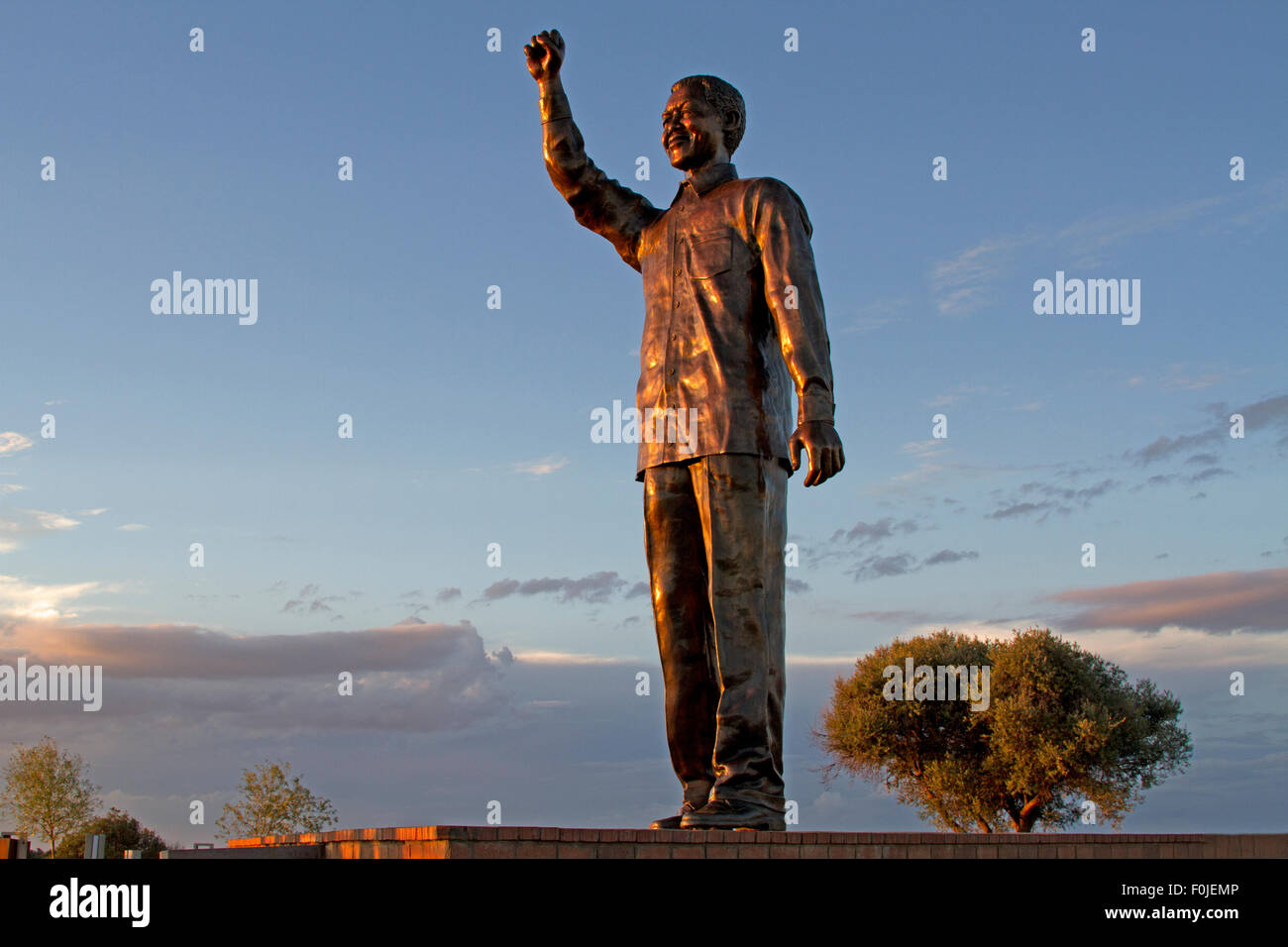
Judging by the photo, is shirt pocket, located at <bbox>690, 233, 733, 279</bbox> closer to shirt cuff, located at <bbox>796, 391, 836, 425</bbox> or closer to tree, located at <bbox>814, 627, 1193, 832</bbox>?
shirt cuff, located at <bbox>796, 391, 836, 425</bbox>

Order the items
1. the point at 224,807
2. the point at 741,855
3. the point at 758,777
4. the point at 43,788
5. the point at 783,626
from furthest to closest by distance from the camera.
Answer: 1. the point at 43,788
2. the point at 224,807
3. the point at 783,626
4. the point at 758,777
5. the point at 741,855

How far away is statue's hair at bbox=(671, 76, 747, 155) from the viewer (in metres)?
8.58

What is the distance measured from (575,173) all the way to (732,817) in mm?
4529

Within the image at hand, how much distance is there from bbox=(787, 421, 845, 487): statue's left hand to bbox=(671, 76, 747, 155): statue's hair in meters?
2.27

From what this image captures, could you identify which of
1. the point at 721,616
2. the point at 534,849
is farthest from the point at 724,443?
the point at 534,849

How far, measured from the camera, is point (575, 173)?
898 cm

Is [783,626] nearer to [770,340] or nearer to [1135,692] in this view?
[770,340]

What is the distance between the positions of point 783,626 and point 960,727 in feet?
99.4

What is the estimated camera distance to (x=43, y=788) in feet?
105

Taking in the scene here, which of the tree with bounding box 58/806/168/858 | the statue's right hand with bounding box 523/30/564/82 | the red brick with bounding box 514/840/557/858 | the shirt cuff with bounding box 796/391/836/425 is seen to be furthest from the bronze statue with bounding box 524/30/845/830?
the tree with bounding box 58/806/168/858

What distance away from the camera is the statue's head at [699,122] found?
8.55m

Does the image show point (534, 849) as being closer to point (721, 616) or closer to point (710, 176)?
point (721, 616)
